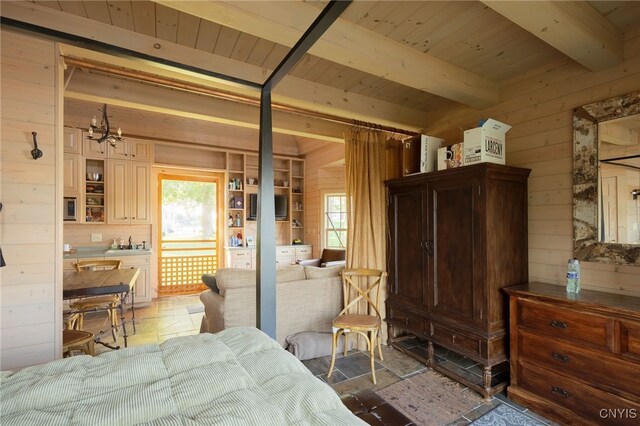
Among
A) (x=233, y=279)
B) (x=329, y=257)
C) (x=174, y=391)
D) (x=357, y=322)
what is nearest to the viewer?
(x=174, y=391)

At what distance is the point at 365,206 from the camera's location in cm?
320

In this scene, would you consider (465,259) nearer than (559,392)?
No

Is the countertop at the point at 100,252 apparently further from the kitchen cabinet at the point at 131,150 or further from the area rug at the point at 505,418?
the area rug at the point at 505,418

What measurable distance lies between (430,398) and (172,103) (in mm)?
3358

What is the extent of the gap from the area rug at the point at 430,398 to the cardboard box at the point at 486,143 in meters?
1.82

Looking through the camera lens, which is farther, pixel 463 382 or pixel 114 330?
pixel 114 330

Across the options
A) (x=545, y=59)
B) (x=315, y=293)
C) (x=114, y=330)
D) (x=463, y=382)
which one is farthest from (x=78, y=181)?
(x=545, y=59)

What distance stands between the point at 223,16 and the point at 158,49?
2.82 ft

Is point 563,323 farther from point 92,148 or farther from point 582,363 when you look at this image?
point 92,148

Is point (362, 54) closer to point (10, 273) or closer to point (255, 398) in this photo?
point (255, 398)

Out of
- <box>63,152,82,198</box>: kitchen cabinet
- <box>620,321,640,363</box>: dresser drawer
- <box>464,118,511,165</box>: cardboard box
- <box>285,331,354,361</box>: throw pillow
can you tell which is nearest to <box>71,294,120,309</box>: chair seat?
<box>285,331,354,361</box>: throw pillow

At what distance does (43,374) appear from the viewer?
1122mm

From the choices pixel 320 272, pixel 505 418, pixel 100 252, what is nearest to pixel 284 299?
pixel 320 272

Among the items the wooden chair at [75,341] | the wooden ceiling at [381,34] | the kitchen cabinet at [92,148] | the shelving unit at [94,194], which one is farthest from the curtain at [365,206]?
the shelving unit at [94,194]
